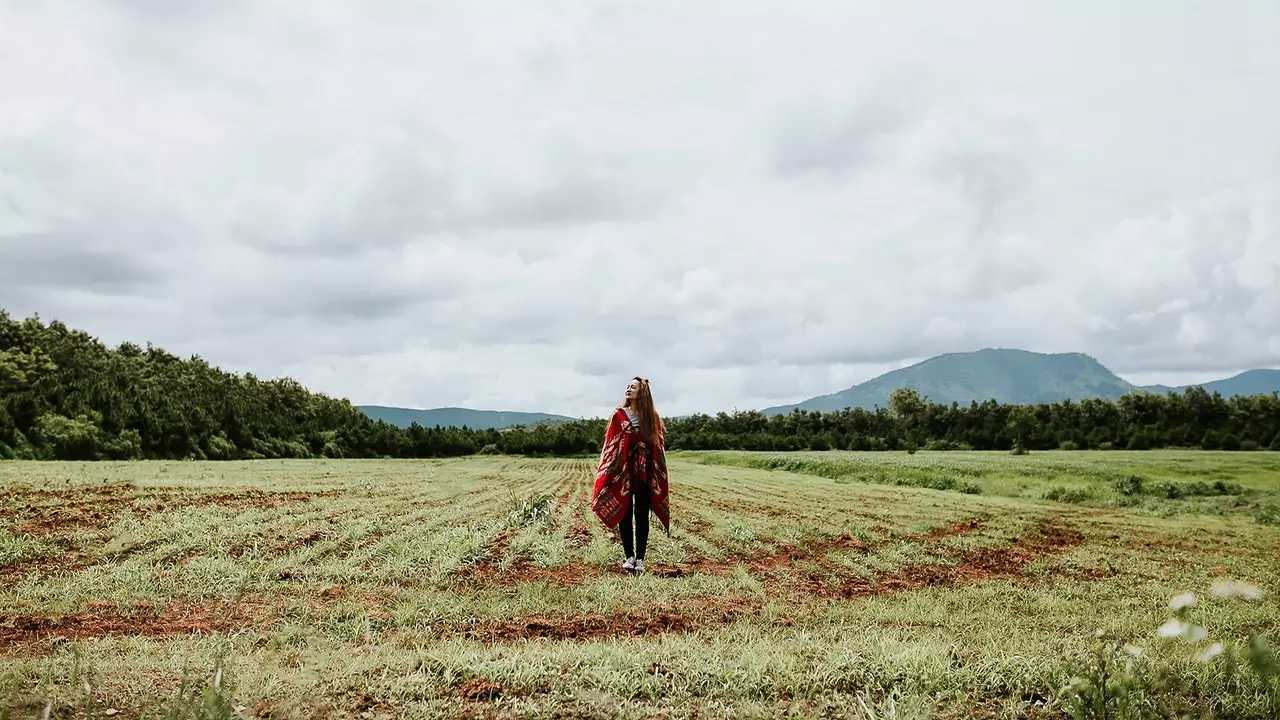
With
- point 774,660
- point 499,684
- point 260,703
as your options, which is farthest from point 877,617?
point 260,703

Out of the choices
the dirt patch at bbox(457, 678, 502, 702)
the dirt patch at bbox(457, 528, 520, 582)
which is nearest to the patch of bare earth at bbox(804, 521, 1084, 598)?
the dirt patch at bbox(457, 528, 520, 582)

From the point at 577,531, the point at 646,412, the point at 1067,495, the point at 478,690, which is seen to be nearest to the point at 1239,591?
the point at 478,690

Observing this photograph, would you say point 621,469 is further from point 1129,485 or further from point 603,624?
point 1129,485

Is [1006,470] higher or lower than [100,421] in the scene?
lower

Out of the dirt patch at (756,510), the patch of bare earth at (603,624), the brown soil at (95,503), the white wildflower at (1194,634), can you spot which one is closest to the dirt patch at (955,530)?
the dirt patch at (756,510)

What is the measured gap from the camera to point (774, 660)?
525 centimetres

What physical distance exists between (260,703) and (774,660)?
324 cm

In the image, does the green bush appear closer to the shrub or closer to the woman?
the shrub

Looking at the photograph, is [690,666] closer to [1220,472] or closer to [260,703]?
[260,703]

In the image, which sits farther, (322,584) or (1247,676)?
(322,584)

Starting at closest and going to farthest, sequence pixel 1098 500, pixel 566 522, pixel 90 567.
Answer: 1. pixel 90 567
2. pixel 566 522
3. pixel 1098 500

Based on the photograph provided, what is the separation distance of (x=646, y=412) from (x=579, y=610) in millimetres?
3408

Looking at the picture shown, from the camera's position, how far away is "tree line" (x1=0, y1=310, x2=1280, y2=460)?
46.5m

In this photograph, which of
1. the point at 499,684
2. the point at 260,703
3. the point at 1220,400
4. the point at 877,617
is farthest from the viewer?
the point at 1220,400
